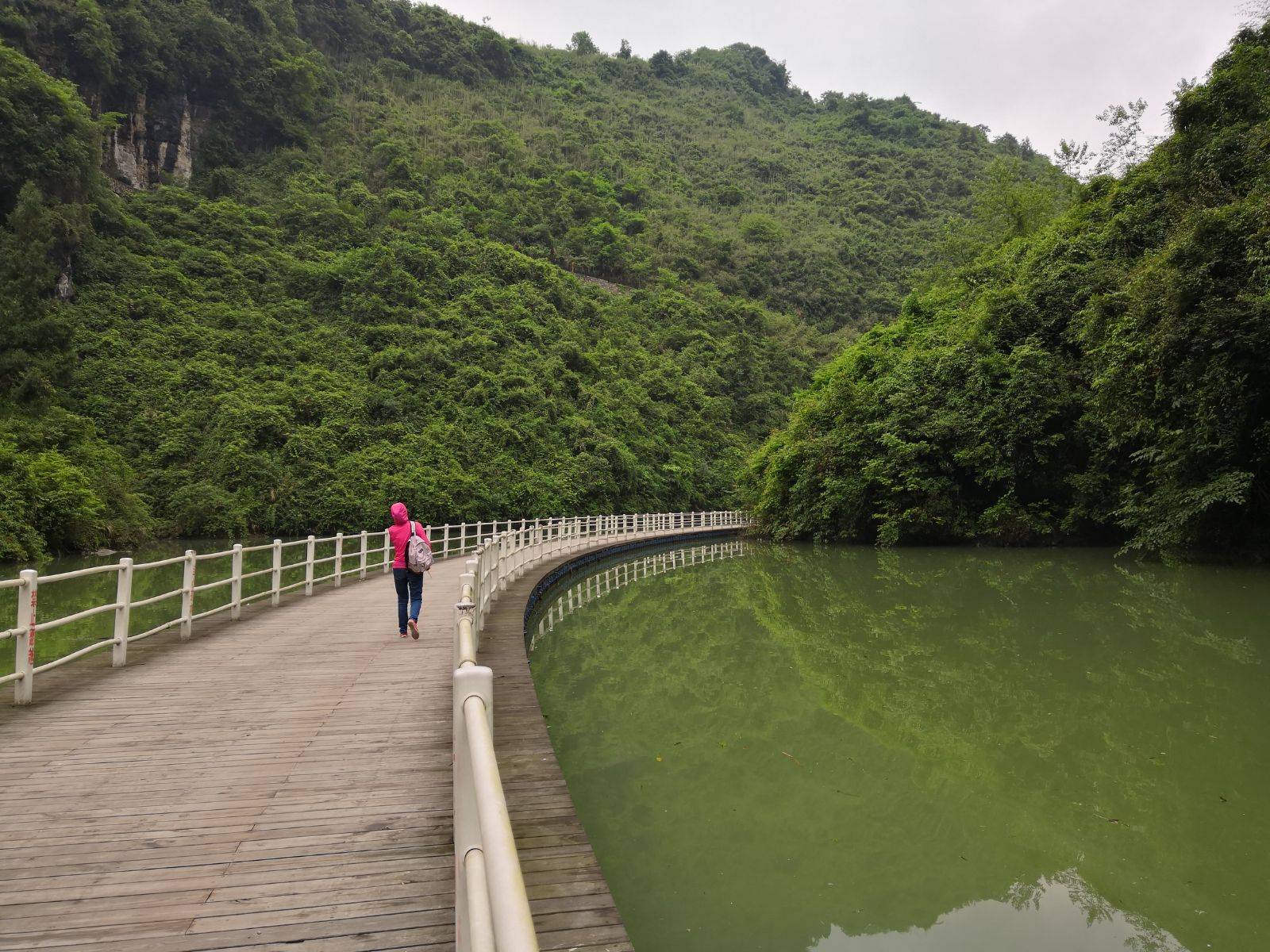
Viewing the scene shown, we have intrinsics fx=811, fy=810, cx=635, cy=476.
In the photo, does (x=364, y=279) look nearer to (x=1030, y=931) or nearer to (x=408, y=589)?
(x=408, y=589)

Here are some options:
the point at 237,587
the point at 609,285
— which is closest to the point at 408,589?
the point at 237,587

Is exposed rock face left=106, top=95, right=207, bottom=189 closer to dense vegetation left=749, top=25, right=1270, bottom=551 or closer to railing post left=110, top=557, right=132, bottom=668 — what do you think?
dense vegetation left=749, top=25, right=1270, bottom=551

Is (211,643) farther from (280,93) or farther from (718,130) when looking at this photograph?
(718,130)

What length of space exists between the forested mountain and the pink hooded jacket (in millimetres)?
18918

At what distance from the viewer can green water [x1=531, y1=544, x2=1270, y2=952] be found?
426 centimetres

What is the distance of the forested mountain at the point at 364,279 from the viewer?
38.9m

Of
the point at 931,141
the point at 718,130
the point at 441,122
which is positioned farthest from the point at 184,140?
the point at 931,141

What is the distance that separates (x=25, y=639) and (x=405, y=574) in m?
3.39

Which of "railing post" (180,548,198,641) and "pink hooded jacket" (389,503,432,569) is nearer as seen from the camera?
"pink hooded jacket" (389,503,432,569)

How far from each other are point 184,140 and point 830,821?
80.3 meters

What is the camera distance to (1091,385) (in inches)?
907

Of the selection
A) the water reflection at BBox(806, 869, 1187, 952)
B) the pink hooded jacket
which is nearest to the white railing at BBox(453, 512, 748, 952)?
the water reflection at BBox(806, 869, 1187, 952)

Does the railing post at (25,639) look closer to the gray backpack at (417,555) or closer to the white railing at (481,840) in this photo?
the gray backpack at (417,555)

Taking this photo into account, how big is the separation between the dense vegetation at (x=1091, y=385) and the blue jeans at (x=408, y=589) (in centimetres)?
1559
